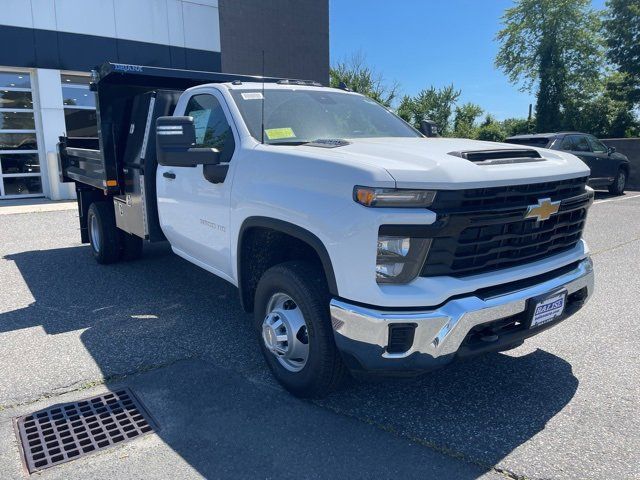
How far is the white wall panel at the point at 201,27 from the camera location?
15.9 meters

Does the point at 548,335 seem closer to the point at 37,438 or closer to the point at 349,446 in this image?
the point at 349,446

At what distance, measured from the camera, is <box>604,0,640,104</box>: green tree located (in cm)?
3037

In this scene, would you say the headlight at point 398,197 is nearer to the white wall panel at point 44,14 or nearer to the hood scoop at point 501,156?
the hood scoop at point 501,156

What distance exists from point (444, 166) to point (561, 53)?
32288 millimetres

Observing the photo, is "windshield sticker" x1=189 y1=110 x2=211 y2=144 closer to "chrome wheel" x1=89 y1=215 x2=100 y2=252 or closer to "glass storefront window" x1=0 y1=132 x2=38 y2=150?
"chrome wheel" x1=89 y1=215 x2=100 y2=252

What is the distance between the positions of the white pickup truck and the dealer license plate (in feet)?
0.04

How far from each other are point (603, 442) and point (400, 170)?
1.84 meters

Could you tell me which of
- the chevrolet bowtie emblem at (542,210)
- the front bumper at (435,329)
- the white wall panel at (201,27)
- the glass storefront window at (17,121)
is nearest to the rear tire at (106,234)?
the front bumper at (435,329)

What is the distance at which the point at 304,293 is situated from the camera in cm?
297

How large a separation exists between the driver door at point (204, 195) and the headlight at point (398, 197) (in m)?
1.47

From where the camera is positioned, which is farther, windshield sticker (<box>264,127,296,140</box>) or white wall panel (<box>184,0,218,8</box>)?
white wall panel (<box>184,0,218,8</box>)

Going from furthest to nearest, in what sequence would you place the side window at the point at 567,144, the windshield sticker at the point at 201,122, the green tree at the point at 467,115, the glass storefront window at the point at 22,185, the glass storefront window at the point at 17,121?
the green tree at the point at 467,115, the glass storefront window at the point at 22,185, the glass storefront window at the point at 17,121, the side window at the point at 567,144, the windshield sticker at the point at 201,122

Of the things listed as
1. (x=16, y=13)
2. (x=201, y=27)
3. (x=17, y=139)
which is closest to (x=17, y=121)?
(x=17, y=139)

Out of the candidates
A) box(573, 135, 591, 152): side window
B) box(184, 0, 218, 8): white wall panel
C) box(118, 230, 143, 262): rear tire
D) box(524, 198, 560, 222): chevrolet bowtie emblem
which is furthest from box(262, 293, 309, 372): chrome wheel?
box(184, 0, 218, 8): white wall panel
